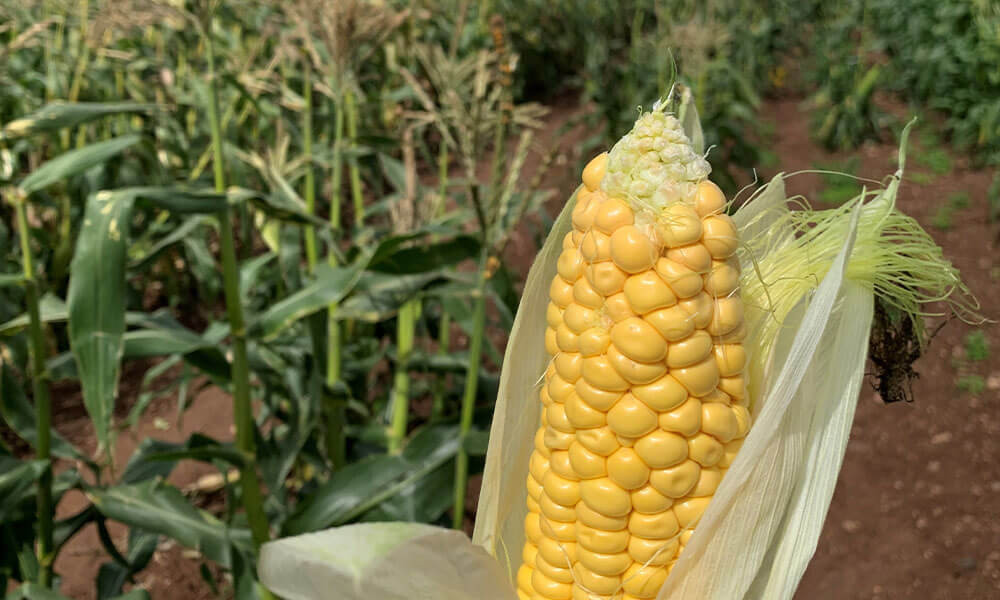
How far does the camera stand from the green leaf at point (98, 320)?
69.0 inches

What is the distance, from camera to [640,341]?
863 mm

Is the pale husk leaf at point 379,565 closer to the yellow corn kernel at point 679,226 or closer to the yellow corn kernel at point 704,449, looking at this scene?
the yellow corn kernel at point 704,449

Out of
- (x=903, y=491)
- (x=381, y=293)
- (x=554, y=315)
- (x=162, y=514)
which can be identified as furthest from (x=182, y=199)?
(x=903, y=491)

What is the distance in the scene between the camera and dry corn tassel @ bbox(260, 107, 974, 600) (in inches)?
34.1

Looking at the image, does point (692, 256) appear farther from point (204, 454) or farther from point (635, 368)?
point (204, 454)

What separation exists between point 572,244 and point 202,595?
2.70 m

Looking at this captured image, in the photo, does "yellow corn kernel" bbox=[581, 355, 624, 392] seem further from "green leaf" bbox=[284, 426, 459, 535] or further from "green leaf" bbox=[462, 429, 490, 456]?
"green leaf" bbox=[284, 426, 459, 535]

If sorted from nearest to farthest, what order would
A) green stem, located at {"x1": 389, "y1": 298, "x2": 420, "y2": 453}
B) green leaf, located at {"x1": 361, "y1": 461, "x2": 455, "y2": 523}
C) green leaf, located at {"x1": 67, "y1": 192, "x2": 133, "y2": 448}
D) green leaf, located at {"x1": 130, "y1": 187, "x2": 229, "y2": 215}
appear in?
1. green leaf, located at {"x1": 67, "y1": 192, "x2": 133, "y2": 448}
2. green leaf, located at {"x1": 130, "y1": 187, "x2": 229, "y2": 215}
3. green leaf, located at {"x1": 361, "y1": 461, "x2": 455, "y2": 523}
4. green stem, located at {"x1": 389, "y1": 298, "x2": 420, "y2": 453}

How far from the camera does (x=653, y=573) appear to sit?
955 mm

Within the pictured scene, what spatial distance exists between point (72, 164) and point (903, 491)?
3.31 meters

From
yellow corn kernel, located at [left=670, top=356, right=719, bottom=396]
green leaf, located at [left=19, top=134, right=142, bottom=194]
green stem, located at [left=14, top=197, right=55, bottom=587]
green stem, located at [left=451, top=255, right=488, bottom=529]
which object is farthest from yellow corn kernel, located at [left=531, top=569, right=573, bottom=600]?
green leaf, located at [left=19, top=134, right=142, bottom=194]

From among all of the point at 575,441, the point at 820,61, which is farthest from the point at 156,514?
the point at 820,61

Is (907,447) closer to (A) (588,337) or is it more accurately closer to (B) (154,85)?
(A) (588,337)

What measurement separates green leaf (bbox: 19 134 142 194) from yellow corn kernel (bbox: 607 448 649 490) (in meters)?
1.64
